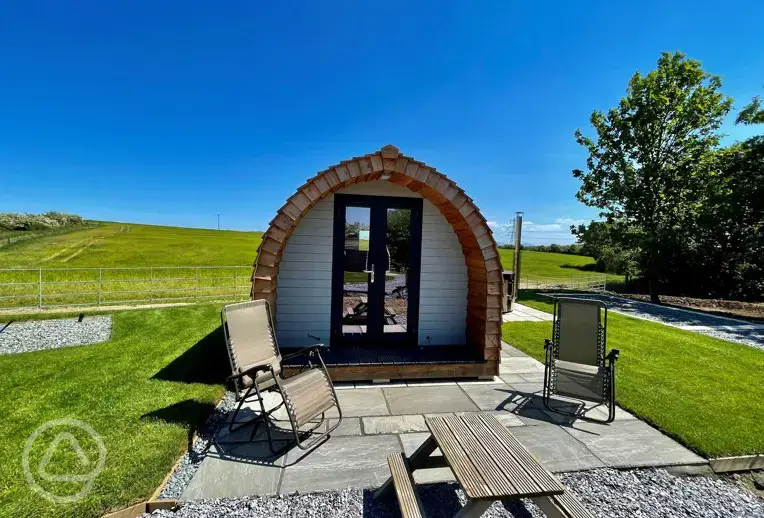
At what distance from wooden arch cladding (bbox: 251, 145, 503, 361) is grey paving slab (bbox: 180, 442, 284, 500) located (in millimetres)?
1821

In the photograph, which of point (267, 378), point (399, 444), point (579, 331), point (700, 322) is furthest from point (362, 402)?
point (700, 322)

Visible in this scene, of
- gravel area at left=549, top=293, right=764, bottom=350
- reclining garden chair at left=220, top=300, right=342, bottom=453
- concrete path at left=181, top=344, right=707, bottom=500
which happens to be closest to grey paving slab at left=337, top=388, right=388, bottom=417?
concrete path at left=181, top=344, right=707, bottom=500

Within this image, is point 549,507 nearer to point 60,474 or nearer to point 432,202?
point 60,474

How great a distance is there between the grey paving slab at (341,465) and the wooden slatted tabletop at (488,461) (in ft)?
2.44

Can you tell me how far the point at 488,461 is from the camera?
2021 mm

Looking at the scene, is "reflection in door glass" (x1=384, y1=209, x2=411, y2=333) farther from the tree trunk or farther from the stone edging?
the tree trunk

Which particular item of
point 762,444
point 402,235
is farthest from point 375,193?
point 762,444

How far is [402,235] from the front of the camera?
5.46 m

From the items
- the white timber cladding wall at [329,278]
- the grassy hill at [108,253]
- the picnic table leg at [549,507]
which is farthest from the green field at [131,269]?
the picnic table leg at [549,507]

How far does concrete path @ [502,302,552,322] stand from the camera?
899cm

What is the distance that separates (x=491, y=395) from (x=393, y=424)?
4.94 feet

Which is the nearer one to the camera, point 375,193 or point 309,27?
point 375,193

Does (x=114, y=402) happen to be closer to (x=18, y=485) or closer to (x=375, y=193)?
(x=18, y=485)

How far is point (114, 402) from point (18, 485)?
1425 millimetres
